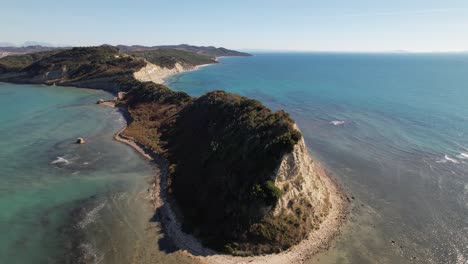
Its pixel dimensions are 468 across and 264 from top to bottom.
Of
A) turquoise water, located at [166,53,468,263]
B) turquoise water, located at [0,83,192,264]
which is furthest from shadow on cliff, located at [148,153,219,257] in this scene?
turquoise water, located at [166,53,468,263]

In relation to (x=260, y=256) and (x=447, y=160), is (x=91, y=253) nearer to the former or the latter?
(x=260, y=256)

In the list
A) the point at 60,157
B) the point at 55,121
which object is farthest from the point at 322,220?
the point at 55,121

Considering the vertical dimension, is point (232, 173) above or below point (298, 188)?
above

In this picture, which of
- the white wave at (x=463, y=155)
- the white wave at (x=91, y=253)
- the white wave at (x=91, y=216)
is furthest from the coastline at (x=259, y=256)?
the white wave at (x=463, y=155)

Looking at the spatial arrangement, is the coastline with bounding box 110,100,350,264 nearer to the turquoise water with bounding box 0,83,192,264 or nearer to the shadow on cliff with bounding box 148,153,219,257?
the shadow on cliff with bounding box 148,153,219,257

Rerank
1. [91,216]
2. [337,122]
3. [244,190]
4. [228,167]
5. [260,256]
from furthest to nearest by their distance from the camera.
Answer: [337,122] → [228,167] → [91,216] → [244,190] → [260,256]

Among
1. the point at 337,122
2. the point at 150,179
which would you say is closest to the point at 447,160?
the point at 337,122

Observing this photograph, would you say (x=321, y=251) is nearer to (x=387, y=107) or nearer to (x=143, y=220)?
(x=143, y=220)
